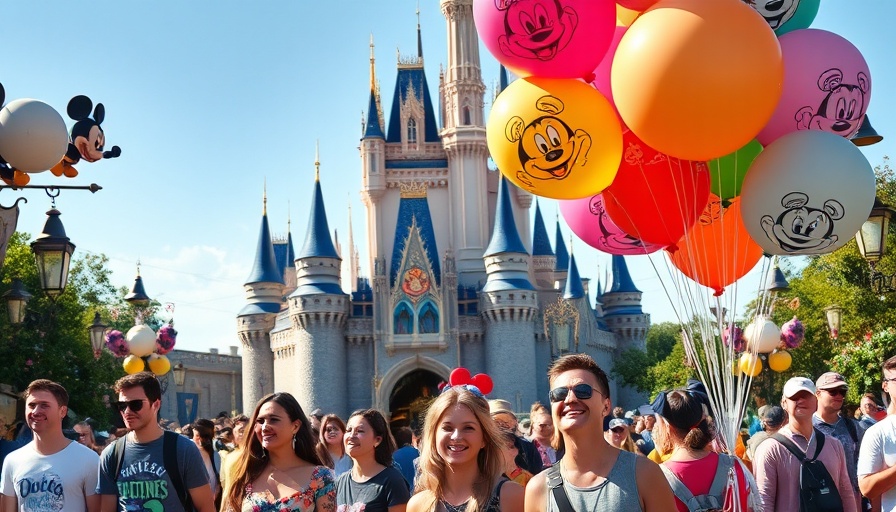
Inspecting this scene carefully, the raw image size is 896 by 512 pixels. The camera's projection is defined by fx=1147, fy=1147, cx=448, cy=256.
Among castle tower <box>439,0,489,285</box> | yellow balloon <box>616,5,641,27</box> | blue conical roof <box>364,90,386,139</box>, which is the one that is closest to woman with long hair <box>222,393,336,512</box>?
yellow balloon <box>616,5,641,27</box>

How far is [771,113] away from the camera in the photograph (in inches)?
246

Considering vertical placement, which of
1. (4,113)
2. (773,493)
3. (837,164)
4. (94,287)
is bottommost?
(773,493)

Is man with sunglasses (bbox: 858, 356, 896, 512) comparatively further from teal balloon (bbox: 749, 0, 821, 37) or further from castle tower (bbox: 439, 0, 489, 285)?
castle tower (bbox: 439, 0, 489, 285)

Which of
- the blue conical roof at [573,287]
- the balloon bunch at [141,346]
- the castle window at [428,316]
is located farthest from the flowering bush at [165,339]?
the blue conical roof at [573,287]

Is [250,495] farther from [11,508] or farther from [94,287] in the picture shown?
[94,287]

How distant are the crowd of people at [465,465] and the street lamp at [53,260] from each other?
11.2 ft

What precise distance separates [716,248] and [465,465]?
12.0 feet

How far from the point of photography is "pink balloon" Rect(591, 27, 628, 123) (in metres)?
6.72

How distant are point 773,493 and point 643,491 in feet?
7.78

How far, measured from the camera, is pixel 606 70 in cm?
679

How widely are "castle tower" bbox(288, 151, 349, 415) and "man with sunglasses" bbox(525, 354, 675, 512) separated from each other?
4121cm

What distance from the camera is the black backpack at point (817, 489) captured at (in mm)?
5758

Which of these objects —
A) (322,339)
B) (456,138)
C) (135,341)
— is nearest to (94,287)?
(322,339)

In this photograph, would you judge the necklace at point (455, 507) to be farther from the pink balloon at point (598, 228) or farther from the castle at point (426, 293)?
the castle at point (426, 293)
